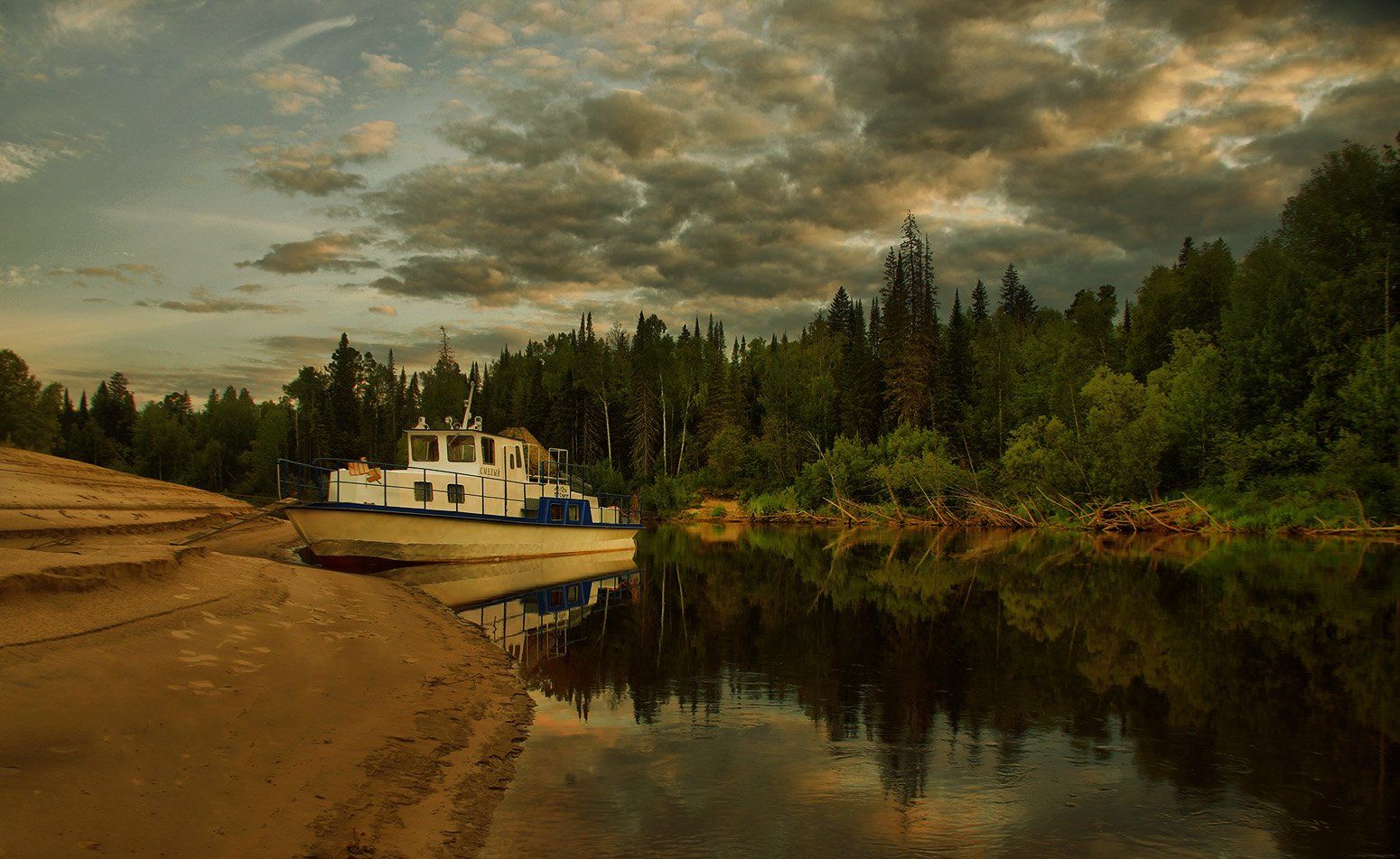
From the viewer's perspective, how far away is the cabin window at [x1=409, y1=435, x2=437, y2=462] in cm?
2827

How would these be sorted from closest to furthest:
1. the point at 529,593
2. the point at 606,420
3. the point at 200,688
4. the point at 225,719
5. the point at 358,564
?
the point at 225,719, the point at 200,688, the point at 529,593, the point at 358,564, the point at 606,420

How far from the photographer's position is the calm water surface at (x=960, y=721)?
707 centimetres

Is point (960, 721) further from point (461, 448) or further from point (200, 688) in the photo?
point (461, 448)

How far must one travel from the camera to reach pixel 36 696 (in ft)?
20.2

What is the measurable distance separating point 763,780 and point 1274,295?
5442 cm

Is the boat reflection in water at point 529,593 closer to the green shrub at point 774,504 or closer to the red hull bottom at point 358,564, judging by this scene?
the red hull bottom at point 358,564

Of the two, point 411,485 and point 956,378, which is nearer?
point 411,485

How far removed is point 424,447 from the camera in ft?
93.0

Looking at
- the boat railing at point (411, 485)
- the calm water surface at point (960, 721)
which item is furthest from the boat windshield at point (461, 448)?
the calm water surface at point (960, 721)

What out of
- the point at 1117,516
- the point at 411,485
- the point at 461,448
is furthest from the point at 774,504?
the point at 411,485

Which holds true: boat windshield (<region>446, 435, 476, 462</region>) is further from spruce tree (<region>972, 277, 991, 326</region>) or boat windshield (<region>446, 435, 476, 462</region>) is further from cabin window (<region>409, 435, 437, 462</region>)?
spruce tree (<region>972, 277, 991, 326</region>)

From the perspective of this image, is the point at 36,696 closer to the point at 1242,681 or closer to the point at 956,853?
the point at 956,853

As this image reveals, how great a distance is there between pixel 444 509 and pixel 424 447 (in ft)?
9.46

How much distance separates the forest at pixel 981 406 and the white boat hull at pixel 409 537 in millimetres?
25007
